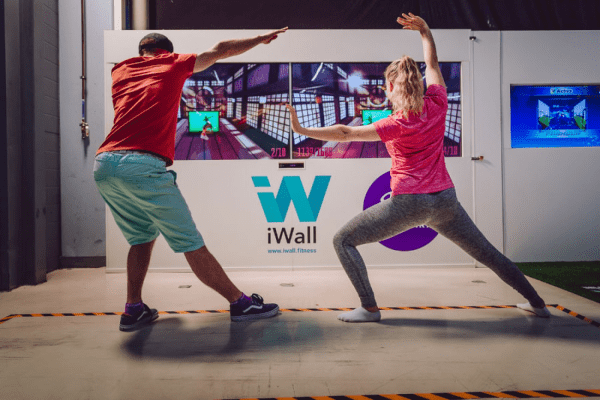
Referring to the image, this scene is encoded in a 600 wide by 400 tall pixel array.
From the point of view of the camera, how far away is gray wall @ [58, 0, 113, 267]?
507 cm

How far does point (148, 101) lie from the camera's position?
2574 millimetres

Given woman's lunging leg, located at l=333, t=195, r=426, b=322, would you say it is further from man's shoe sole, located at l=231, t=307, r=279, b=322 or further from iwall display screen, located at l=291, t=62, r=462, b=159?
iwall display screen, located at l=291, t=62, r=462, b=159

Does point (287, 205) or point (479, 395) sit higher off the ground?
point (287, 205)

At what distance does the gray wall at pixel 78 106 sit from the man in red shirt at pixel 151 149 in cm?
268

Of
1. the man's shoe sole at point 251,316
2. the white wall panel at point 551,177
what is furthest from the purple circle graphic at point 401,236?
the man's shoe sole at point 251,316

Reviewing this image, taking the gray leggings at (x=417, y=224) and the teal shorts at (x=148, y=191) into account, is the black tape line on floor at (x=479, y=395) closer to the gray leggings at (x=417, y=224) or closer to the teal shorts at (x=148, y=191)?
the gray leggings at (x=417, y=224)

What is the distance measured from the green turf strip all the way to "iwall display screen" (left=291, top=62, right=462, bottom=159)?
1469mm

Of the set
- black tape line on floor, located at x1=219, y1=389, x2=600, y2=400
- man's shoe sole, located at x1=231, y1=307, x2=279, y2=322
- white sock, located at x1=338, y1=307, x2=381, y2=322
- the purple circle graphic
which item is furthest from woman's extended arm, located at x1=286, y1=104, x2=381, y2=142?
the purple circle graphic

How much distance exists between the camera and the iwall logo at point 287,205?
4914 mm

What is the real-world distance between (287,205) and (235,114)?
1.16 meters

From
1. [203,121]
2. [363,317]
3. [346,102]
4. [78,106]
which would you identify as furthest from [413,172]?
[78,106]

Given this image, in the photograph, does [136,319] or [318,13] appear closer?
[136,319]

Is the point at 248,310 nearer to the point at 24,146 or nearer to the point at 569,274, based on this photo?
the point at 24,146

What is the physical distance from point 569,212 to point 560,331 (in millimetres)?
3038
